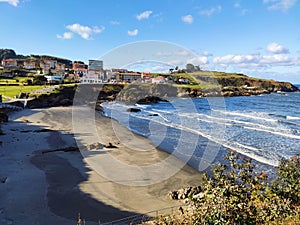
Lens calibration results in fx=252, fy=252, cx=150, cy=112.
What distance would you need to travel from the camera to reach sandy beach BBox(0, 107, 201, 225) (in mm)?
9305

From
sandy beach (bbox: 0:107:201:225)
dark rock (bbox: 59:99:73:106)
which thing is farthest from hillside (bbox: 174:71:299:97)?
sandy beach (bbox: 0:107:201:225)

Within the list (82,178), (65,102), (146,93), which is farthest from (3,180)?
(146,93)

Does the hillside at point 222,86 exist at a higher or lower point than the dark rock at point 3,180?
higher

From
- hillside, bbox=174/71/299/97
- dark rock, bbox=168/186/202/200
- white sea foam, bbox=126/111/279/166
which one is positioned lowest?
white sea foam, bbox=126/111/279/166

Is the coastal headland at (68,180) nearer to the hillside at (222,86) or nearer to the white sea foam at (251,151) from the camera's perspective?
the white sea foam at (251,151)

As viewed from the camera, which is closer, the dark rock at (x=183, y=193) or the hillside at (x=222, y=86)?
the dark rock at (x=183, y=193)

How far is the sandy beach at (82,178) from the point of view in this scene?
9305 mm

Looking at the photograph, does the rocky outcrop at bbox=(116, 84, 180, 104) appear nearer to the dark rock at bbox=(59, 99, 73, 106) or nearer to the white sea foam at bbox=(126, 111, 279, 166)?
the dark rock at bbox=(59, 99, 73, 106)

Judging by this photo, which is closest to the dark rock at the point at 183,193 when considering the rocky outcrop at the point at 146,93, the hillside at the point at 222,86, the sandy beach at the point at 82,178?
the sandy beach at the point at 82,178

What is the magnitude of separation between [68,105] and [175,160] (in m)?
37.3

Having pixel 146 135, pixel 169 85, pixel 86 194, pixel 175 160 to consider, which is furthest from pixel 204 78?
pixel 86 194

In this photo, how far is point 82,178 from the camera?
12.8 metres

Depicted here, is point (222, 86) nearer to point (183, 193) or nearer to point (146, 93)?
point (146, 93)

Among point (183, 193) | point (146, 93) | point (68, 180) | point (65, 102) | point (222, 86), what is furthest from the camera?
point (222, 86)
